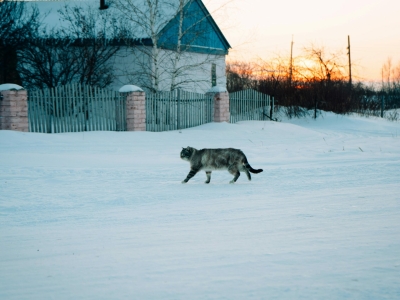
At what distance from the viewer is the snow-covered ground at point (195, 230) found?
411 centimetres

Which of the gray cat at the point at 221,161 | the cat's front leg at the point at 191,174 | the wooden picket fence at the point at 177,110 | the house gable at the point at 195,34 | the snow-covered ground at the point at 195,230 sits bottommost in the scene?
the snow-covered ground at the point at 195,230

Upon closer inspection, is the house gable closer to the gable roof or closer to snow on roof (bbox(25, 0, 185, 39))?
the gable roof

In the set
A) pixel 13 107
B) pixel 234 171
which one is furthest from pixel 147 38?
pixel 234 171

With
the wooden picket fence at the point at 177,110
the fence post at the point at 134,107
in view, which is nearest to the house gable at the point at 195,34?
the wooden picket fence at the point at 177,110

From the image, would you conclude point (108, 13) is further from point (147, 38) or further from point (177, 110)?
point (177, 110)

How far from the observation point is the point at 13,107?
15445mm

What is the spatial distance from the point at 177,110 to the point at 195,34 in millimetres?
6472

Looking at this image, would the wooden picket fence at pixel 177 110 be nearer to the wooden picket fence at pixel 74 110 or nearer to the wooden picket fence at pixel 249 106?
the wooden picket fence at pixel 74 110

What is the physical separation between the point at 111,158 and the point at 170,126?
7937 millimetres

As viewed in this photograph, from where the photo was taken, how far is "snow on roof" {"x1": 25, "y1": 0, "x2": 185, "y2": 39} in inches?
993

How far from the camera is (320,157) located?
13406mm

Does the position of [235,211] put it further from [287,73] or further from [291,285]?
[287,73]

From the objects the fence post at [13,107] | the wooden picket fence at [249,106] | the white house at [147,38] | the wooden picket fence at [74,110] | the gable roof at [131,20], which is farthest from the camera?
the gable roof at [131,20]

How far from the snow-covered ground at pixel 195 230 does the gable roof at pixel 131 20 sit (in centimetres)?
1373
